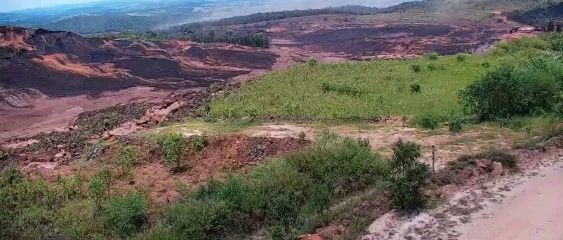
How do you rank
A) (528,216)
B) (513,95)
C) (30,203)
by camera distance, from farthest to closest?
(513,95) < (30,203) < (528,216)

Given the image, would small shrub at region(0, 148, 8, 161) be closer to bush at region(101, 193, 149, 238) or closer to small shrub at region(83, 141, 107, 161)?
small shrub at region(83, 141, 107, 161)

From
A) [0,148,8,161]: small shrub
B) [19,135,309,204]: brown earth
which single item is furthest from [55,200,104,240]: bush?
[0,148,8,161]: small shrub

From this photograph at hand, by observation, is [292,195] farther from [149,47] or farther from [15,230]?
[149,47]

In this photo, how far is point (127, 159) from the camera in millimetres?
16484

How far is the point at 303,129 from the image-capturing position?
56.5 feet

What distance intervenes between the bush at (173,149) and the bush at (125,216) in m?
3.81

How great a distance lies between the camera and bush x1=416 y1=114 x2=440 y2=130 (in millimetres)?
16156

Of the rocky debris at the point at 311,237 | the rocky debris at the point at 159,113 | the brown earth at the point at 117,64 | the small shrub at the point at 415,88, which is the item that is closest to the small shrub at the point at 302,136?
the rocky debris at the point at 311,237

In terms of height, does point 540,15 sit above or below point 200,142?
above

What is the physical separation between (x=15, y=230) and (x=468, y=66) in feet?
71.0

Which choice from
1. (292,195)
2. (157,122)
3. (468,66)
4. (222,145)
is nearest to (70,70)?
(157,122)

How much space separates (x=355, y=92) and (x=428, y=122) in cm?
643

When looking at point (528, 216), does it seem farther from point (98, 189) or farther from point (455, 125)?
point (98, 189)

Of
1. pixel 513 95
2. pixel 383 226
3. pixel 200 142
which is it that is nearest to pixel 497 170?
pixel 383 226
